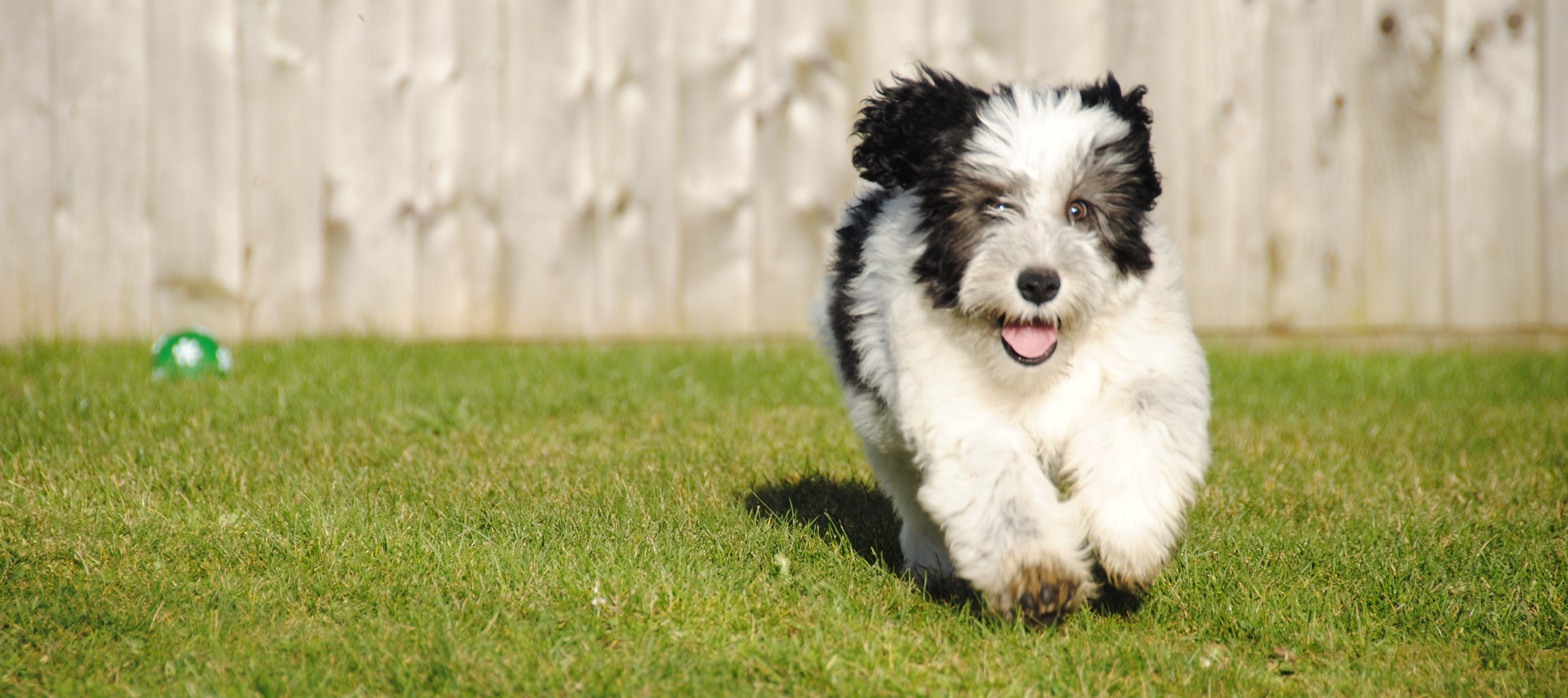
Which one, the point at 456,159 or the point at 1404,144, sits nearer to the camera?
the point at 456,159

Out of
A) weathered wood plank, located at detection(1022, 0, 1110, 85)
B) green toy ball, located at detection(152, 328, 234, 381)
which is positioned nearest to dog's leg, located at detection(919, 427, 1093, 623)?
green toy ball, located at detection(152, 328, 234, 381)

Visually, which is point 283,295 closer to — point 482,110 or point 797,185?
point 482,110

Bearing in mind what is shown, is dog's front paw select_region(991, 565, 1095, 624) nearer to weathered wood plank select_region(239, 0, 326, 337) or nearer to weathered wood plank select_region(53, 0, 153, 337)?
weathered wood plank select_region(239, 0, 326, 337)

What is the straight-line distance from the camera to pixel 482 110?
6.42 m

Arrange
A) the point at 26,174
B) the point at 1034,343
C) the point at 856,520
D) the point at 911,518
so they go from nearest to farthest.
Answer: the point at 1034,343, the point at 911,518, the point at 856,520, the point at 26,174

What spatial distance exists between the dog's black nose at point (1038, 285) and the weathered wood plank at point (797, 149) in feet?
12.8

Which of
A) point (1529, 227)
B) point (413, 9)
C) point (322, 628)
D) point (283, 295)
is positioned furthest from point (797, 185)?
point (322, 628)

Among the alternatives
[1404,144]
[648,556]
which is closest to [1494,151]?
[1404,144]

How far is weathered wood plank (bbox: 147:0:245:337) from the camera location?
20.3 feet

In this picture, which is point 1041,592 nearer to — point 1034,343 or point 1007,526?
point 1007,526

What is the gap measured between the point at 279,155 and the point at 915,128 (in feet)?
14.4

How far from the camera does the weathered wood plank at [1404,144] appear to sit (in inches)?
259

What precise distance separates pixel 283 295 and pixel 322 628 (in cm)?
420

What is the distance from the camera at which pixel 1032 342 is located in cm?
266
